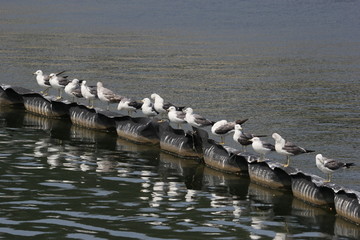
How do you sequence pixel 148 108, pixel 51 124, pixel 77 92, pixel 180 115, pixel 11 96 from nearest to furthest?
pixel 180 115 → pixel 148 108 → pixel 51 124 → pixel 77 92 → pixel 11 96

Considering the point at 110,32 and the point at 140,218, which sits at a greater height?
the point at 110,32

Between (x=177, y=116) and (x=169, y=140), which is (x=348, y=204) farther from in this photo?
A: (x=177, y=116)

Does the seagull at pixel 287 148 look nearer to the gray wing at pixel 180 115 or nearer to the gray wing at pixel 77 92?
the gray wing at pixel 180 115

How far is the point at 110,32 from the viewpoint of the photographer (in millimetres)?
55812

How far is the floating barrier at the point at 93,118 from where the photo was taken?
93.0 feet

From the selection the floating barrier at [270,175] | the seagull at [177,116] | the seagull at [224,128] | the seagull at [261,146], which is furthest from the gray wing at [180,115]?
the floating barrier at [270,175]

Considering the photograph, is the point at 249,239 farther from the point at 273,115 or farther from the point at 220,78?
the point at 220,78

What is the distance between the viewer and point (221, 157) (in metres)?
23.7

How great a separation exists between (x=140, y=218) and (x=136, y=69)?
75.0 ft

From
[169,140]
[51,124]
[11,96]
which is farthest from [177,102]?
[169,140]

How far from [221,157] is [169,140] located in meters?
2.43

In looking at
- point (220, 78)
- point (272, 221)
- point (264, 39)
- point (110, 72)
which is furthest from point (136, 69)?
point (272, 221)

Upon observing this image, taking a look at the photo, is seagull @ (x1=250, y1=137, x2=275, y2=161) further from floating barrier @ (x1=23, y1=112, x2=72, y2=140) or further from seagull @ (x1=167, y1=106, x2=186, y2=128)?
floating barrier @ (x1=23, y1=112, x2=72, y2=140)

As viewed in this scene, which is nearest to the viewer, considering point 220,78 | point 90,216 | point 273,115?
point 90,216
